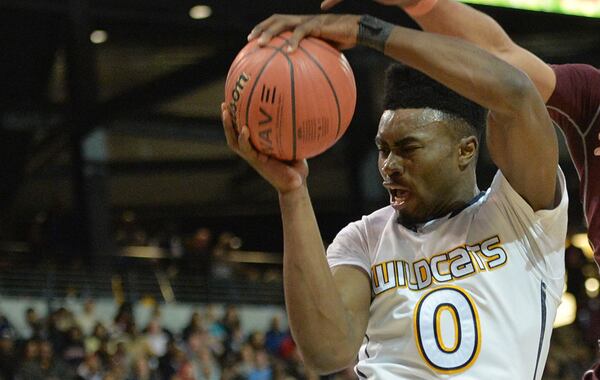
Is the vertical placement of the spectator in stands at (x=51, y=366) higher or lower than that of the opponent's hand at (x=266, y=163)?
lower

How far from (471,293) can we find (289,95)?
82 cm

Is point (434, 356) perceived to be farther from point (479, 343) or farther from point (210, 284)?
point (210, 284)

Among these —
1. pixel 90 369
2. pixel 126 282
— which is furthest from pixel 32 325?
pixel 126 282

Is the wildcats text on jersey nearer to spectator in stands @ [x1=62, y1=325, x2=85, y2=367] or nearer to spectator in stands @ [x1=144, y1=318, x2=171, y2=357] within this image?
spectator in stands @ [x1=62, y1=325, x2=85, y2=367]

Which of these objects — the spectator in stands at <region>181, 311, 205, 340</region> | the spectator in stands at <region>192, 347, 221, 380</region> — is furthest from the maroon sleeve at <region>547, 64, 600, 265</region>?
the spectator in stands at <region>181, 311, 205, 340</region>

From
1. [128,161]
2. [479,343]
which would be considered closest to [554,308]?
[479,343]

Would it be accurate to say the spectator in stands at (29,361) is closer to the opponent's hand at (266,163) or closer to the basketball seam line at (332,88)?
the opponent's hand at (266,163)

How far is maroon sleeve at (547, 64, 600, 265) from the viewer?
3857 millimetres

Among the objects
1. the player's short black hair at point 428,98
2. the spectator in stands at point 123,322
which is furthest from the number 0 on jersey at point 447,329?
the spectator in stands at point 123,322

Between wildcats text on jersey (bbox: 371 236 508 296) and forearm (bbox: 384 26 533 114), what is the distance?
505 millimetres

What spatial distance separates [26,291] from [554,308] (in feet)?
46.8

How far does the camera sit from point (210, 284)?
1930 cm

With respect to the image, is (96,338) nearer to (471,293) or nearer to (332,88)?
(471,293)

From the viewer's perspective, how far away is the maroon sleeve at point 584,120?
12.7 ft
